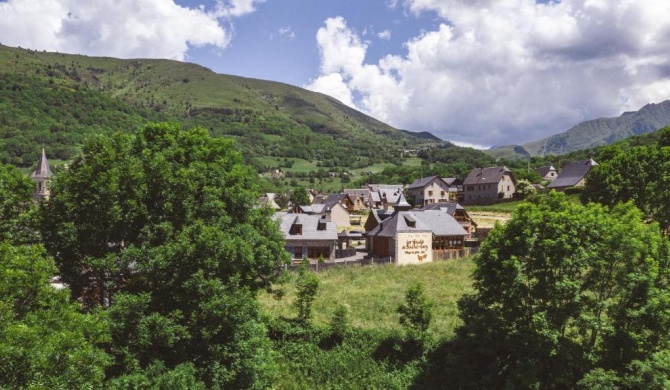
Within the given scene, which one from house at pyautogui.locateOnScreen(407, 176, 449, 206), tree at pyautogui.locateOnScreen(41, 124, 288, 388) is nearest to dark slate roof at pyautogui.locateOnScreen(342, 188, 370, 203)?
house at pyautogui.locateOnScreen(407, 176, 449, 206)

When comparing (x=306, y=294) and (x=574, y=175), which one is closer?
(x=306, y=294)

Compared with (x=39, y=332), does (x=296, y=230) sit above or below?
above

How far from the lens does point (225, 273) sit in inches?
752

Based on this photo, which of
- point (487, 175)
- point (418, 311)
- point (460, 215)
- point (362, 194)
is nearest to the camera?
point (418, 311)

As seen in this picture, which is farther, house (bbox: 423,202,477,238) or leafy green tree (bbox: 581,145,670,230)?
house (bbox: 423,202,477,238)

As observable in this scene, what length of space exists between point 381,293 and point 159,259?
22.9 metres

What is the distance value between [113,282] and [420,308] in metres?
17.7

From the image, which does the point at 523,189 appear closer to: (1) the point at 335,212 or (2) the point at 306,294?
(1) the point at 335,212

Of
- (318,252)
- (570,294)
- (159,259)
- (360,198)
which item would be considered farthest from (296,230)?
(360,198)

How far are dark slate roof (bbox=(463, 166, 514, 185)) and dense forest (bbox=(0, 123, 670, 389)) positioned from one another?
275 feet

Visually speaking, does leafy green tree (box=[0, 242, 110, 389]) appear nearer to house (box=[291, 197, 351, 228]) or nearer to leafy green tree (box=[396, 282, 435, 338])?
leafy green tree (box=[396, 282, 435, 338])

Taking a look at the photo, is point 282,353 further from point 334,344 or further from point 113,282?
point 113,282

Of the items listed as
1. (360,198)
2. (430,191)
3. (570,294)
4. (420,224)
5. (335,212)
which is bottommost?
(570,294)

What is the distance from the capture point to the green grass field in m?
30.8
